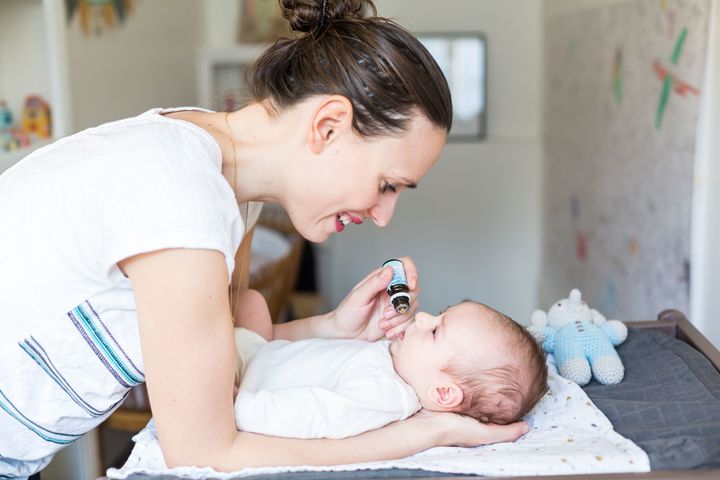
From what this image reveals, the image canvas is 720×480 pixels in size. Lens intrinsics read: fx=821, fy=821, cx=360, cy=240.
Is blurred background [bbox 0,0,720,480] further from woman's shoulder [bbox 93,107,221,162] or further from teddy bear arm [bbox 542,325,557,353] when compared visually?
teddy bear arm [bbox 542,325,557,353]

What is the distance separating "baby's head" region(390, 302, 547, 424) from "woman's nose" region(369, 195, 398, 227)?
0.17 metres

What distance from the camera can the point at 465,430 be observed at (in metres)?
1.10

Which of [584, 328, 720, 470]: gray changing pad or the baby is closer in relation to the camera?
[584, 328, 720, 470]: gray changing pad

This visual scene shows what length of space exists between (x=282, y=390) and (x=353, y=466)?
0.52 ft

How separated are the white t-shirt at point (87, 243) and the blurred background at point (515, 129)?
420 millimetres

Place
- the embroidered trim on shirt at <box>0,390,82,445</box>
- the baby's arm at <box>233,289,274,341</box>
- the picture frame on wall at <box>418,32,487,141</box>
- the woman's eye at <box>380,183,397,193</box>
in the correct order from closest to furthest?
the embroidered trim on shirt at <box>0,390,82,445</box>, the woman's eye at <box>380,183,397,193</box>, the baby's arm at <box>233,289,274,341</box>, the picture frame on wall at <box>418,32,487,141</box>

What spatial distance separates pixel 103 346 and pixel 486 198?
9.31 ft

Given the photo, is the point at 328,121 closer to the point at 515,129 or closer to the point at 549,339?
the point at 549,339

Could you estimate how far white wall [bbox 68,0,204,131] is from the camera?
2.51m

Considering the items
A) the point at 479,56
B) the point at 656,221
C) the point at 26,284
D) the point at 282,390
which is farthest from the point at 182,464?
the point at 479,56

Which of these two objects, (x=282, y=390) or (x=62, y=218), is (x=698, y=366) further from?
(x=62, y=218)

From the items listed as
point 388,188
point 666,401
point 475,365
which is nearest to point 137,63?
point 388,188

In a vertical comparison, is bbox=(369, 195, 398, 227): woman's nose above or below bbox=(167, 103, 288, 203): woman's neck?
below

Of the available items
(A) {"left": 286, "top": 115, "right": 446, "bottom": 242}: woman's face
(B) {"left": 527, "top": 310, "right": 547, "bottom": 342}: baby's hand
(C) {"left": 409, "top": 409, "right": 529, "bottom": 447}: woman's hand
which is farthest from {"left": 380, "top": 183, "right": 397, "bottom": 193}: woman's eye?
(B) {"left": 527, "top": 310, "right": 547, "bottom": 342}: baby's hand
